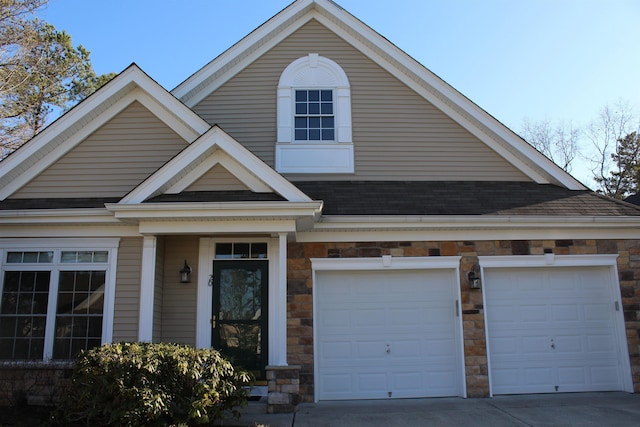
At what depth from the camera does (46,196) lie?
29.6ft

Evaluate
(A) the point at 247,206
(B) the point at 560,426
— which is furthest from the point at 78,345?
(B) the point at 560,426

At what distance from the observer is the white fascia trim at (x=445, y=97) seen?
1020 centimetres

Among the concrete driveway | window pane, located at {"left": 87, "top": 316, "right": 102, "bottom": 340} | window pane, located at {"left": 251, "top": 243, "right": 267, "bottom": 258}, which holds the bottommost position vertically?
the concrete driveway

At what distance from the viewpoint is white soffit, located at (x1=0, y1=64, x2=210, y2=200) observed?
29.4ft

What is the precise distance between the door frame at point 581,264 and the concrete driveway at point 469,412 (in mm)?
618

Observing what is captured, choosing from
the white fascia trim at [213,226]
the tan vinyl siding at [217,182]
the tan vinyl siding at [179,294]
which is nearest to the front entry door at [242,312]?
the tan vinyl siding at [179,294]

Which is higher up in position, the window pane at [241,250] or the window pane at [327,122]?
the window pane at [327,122]

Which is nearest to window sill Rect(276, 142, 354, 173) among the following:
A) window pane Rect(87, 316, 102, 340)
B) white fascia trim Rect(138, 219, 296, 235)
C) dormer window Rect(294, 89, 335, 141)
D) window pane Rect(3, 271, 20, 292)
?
dormer window Rect(294, 89, 335, 141)

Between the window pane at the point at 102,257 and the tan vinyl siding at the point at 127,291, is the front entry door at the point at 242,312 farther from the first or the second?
the window pane at the point at 102,257

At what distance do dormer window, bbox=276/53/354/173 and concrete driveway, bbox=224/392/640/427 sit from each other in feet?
14.2

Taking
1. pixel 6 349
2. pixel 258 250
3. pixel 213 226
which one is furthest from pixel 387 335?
pixel 6 349

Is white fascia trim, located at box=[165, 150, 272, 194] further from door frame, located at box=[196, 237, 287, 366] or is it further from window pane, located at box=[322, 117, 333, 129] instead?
window pane, located at box=[322, 117, 333, 129]

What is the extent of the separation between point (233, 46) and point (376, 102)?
306 cm

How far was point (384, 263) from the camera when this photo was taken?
8852mm
